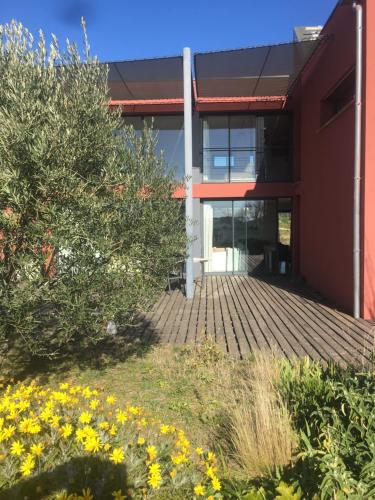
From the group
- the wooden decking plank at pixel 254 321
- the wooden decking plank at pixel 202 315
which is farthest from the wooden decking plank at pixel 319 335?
the wooden decking plank at pixel 202 315

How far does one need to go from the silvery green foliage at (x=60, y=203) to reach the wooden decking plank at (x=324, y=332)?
304cm

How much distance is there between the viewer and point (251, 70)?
1005 centimetres

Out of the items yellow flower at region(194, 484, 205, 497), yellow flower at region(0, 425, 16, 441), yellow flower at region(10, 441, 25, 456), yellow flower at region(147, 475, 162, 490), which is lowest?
yellow flower at region(194, 484, 205, 497)

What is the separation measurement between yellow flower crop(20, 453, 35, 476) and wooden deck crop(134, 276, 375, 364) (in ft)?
11.7

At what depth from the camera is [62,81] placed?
3625 millimetres

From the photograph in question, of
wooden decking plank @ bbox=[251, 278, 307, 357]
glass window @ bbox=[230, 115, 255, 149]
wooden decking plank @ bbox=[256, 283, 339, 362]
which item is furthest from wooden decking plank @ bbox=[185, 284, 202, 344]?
glass window @ bbox=[230, 115, 255, 149]

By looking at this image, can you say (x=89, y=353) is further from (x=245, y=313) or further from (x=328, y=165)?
(x=328, y=165)

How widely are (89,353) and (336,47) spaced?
27.1 ft

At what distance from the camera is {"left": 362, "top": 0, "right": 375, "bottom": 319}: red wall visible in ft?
23.9

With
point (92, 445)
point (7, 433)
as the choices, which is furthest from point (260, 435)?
point (7, 433)

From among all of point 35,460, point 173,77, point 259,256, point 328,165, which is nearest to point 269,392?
point 35,460

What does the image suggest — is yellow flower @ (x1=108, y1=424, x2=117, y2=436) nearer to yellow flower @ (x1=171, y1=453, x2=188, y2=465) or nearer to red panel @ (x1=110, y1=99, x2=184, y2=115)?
yellow flower @ (x1=171, y1=453, x2=188, y2=465)

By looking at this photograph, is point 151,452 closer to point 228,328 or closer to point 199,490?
point 199,490

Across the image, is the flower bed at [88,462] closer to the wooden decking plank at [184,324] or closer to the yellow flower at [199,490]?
the yellow flower at [199,490]
